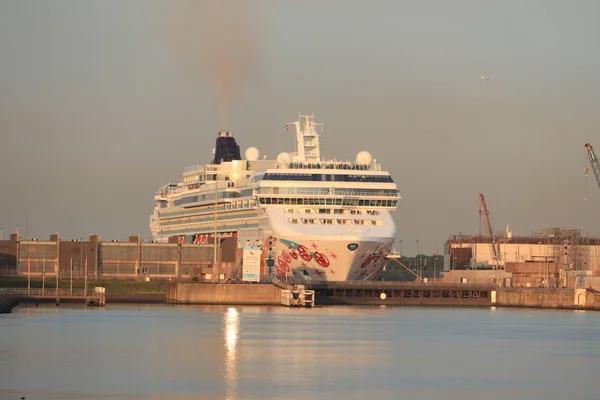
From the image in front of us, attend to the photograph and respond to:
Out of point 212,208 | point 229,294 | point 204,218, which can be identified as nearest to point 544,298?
point 229,294

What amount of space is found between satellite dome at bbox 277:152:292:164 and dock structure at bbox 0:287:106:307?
2235 centimetres

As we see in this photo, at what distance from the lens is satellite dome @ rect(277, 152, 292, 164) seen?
143875 millimetres

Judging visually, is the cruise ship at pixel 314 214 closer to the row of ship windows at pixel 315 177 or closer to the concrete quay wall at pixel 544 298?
the row of ship windows at pixel 315 177

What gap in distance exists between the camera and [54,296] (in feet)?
456

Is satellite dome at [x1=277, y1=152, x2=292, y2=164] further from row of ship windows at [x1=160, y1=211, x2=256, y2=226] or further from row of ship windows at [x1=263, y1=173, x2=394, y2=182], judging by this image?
row of ship windows at [x1=160, y1=211, x2=256, y2=226]

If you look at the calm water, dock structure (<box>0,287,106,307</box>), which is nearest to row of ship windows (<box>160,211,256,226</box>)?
dock structure (<box>0,287,106,307</box>)

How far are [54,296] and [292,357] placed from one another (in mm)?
62376

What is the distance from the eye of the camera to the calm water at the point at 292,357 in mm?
66188

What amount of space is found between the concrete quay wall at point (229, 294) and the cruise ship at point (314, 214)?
2670 millimetres

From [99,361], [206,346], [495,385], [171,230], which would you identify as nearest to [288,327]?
[206,346]

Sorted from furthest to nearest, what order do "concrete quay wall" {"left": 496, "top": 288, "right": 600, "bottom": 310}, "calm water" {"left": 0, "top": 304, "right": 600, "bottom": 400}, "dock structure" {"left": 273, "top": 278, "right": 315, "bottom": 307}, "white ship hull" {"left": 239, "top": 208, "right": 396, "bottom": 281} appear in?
"concrete quay wall" {"left": 496, "top": 288, "right": 600, "bottom": 310}
"white ship hull" {"left": 239, "top": 208, "right": 396, "bottom": 281}
"dock structure" {"left": 273, "top": 278, "right": 315, "bottom": 307}
"calm water" {"left": 0, "top": 304, "right": 600, "bottom": 400}

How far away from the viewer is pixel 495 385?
229 feet

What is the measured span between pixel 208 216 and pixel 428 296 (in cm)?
2712

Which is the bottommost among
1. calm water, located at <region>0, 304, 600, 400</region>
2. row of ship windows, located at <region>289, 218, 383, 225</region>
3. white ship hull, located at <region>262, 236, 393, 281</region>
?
calm water, located at <region>0, 304, 600, 400</region>
